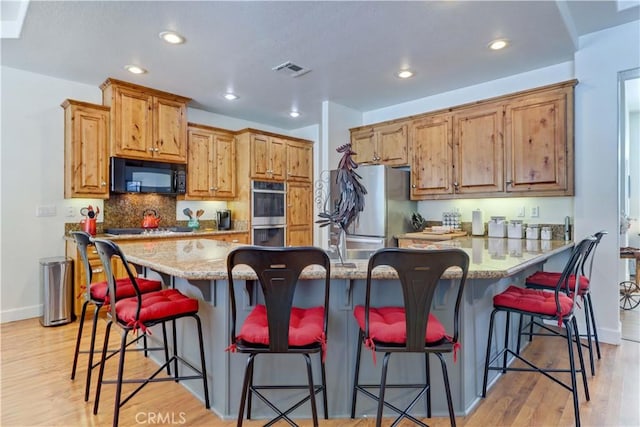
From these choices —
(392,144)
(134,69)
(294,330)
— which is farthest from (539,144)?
(134,69)

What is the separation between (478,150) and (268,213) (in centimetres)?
289

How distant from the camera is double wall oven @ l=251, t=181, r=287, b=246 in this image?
492 centimetres

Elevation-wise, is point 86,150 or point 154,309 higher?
point 86,150

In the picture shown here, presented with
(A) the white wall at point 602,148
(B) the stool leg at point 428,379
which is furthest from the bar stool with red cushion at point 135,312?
(A) the white wall at point 602,148

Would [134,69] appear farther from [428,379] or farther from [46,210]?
[428,379]

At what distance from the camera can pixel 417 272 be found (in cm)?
143

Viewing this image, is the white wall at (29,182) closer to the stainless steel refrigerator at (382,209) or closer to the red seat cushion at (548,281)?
the stainless steel refrigerator at (382,209)

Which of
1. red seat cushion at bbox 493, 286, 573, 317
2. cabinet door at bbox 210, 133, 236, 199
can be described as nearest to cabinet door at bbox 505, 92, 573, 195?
red seat cushion at bbox 493, 286, 573, 317

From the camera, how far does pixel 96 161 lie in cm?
379

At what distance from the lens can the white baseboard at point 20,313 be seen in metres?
3.52

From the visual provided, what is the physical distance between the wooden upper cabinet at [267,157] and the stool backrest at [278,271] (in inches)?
143

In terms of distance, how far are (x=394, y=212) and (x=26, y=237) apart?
403 cm

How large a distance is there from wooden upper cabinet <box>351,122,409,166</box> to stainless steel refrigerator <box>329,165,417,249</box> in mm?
225
